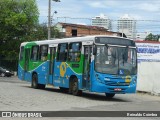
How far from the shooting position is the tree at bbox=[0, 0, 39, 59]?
A: 6762 cm

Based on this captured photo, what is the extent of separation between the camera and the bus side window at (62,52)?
23859mm

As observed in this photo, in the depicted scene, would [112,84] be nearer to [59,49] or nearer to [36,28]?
[59,49]

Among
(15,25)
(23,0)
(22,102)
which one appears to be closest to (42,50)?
(22,102)

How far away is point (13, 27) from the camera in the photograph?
67625mm

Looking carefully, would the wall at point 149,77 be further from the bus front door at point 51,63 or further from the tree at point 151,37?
the tree at point 151,37

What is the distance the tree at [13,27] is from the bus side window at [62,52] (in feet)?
143

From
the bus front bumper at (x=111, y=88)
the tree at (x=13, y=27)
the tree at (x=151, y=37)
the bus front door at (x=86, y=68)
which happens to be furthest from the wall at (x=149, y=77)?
the tree at (x=151, y=37)

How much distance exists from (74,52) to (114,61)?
2.74 meters

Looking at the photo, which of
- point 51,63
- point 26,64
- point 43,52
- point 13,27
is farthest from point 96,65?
point 13,27

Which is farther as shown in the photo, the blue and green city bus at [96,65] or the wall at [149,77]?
the wall at [149,77]

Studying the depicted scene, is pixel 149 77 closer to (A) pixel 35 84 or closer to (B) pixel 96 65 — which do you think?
(A) pixel 35 84

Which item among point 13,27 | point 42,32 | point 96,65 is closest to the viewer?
point 96,65

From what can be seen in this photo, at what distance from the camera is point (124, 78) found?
2112 centimetres

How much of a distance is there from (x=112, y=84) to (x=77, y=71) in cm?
222
